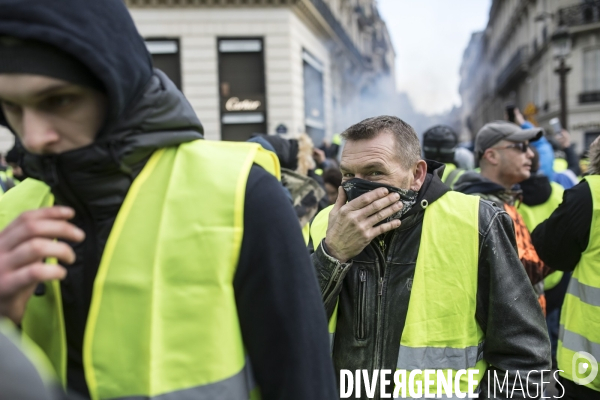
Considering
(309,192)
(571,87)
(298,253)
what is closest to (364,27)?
(571,87)

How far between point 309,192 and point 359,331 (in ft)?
6.98

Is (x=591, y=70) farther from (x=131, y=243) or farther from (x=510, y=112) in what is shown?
(x=131, y=243)

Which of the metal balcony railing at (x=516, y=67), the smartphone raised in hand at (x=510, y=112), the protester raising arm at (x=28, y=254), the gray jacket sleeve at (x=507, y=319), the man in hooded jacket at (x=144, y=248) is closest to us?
the protester raising arm at (x=28, y=254)

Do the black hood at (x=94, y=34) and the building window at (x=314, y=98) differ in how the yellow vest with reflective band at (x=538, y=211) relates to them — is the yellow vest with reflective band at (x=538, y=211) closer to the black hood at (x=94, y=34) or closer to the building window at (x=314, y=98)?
the black hood at (x=94, y=34)

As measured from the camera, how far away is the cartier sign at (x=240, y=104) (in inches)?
627

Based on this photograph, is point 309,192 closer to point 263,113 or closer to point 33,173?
point 33,173

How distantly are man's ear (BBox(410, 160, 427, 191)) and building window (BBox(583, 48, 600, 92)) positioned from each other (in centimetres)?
2971

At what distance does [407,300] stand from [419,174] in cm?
55

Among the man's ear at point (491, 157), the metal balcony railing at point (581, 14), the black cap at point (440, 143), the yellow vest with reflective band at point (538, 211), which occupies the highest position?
the metal balcony railing at point (581, 14)

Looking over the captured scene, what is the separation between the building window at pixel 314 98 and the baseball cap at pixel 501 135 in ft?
46.0

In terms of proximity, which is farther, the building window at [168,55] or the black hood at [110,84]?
the building window at [168,55]

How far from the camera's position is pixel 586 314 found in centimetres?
272

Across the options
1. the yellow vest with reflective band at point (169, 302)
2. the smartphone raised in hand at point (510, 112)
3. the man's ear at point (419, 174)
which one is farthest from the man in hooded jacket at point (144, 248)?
the smartphone raised in hand at point (510, 112)

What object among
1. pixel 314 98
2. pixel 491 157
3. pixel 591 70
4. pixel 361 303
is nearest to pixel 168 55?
pixel 314 98
